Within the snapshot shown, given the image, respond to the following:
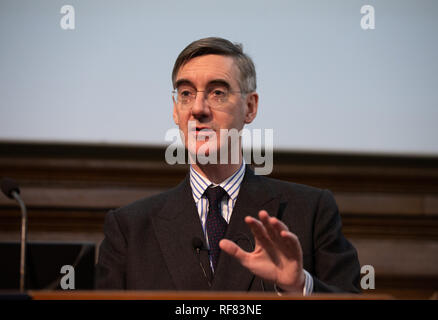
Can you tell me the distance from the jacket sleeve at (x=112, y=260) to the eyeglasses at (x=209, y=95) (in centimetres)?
55

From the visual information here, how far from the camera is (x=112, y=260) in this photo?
80.4 inches

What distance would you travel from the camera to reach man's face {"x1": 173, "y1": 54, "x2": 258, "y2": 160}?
2041 mm

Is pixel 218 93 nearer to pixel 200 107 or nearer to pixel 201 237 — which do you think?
pixel 200 107

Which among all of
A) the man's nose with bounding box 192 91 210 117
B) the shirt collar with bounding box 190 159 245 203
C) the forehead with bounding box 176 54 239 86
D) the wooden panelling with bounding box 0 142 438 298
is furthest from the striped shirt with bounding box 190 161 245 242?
the wooden panelling with bounding box 0 142 438 298

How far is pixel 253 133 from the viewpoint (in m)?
3.38

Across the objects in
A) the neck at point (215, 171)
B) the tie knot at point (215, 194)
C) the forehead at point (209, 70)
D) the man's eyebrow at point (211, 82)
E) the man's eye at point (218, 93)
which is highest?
the forehead at point (209, 70)

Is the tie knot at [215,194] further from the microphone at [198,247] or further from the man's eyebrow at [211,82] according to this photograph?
the man's eyebrow at [211,82]

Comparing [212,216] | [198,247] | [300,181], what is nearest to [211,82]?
[212,216]

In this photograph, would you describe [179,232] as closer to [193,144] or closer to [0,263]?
[193,144]

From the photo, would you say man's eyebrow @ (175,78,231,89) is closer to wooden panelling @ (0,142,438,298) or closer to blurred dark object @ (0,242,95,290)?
blurred dark object @ (0,242,95,290)

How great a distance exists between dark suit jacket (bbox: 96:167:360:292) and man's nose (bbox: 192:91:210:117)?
33 centimetres

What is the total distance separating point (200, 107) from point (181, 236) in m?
0.50

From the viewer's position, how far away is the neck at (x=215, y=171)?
2115mm

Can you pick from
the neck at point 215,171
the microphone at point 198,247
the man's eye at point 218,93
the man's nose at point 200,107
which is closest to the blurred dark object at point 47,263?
the microphone at point 198,247
